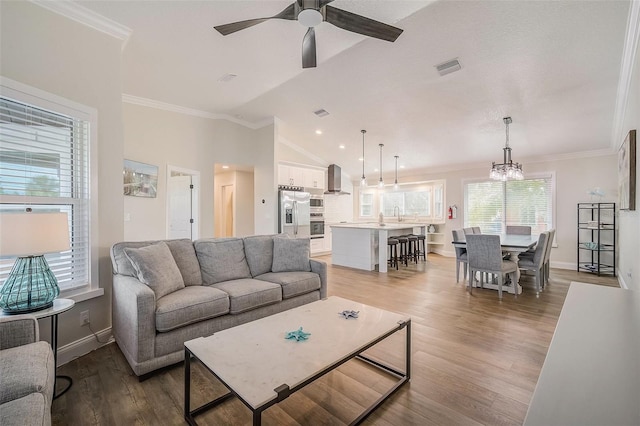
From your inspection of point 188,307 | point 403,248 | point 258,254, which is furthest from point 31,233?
point 403,248

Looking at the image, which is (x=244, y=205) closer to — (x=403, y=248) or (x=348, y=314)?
(x=403, y=248)

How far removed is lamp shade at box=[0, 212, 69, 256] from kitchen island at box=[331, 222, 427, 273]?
15.4ft

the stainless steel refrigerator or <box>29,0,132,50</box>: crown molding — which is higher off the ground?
<box>29,0,132,50</box>: crown molding

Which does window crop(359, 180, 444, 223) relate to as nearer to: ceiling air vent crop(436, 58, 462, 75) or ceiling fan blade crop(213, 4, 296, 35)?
ceiling air vent crop(436, 58, 462, 75)

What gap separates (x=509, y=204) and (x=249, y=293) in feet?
21.4

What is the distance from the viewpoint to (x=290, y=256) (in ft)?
11.5

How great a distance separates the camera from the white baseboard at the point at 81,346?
2.29m

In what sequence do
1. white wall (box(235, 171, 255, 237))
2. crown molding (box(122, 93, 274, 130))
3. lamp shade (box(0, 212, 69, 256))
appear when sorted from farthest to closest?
white wall (box(235, 171, 255, 237)), crown molding (box(122, 93, 274, 130)), lamp shade (box(0, 212, 69, 256))

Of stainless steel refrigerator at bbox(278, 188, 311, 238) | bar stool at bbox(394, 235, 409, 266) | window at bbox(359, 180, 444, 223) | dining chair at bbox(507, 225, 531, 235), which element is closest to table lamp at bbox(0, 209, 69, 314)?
stainless steel refrigerator at bbox(278, 188, 311, 238)

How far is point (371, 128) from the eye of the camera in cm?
587

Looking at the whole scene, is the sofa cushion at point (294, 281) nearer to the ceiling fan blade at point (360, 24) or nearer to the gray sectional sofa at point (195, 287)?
the gray sectional sofa at point (195, 287)

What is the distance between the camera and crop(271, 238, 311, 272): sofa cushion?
11.4ft

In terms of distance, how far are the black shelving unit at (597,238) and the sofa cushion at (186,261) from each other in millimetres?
6613

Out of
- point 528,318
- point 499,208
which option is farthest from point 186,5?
point 499,208
